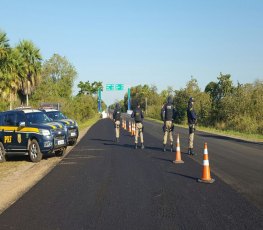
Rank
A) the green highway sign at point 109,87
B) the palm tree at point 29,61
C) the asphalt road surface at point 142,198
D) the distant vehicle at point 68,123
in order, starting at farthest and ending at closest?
1. the green highway sign at point 109,87
2. the palm tree at point 29,61
3. the distant vehicle at point 68,123
4. the asphalt road surface at point 142,198

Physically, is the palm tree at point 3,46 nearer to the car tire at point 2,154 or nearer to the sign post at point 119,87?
the car tire at point 2,154

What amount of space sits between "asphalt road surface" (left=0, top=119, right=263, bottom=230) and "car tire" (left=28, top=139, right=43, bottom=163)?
1379 millimetres

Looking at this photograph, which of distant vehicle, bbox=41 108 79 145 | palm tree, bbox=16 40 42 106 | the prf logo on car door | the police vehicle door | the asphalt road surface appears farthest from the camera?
palm tree, bbox=16 40 42 106

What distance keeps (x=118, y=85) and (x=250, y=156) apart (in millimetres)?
75095

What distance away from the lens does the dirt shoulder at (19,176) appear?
8688 millimetres

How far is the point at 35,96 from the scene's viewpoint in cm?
5422

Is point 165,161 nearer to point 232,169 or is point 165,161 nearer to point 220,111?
point 232,169

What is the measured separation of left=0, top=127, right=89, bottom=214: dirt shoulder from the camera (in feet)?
28.5

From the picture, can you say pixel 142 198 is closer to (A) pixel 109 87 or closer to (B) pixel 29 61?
(B) pixel 29 61

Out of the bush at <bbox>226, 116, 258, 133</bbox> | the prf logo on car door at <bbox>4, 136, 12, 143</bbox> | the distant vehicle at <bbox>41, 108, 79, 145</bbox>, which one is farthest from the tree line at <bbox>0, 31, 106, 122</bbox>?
the bush at <bbox>226, 116, 258, 133</bbox>

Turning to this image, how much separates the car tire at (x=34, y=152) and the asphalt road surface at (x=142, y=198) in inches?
54.3

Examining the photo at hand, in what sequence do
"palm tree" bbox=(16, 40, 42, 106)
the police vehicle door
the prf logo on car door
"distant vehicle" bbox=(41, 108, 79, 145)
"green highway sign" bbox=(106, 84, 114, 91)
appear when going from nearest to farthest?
the police vehicle door, the prf logo on car door, "distant vehicle" bbox=(41, 108, 79, 145), "palm tree" bbox=(16, 40, 42, 106), "green highway sign" bbox=(106, 84, 114, 91)

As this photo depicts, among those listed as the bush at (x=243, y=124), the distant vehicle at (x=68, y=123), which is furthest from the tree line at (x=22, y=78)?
the bush at (x=243, y=124)

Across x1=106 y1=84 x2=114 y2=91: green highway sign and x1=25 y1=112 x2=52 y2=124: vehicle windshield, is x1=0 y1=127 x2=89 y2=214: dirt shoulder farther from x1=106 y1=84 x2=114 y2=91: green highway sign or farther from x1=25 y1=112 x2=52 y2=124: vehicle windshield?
x1=106 y1=84 x2=114 y2=91: green highway sign
